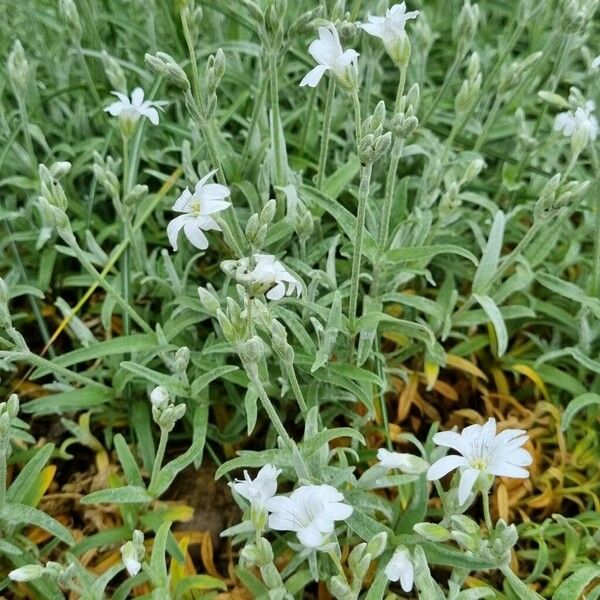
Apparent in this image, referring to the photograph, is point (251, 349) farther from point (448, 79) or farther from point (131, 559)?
point (448, 79)

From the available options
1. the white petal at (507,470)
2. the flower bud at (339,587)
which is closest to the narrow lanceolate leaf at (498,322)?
the white petal at (507,470)

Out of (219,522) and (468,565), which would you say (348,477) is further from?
(219,522)

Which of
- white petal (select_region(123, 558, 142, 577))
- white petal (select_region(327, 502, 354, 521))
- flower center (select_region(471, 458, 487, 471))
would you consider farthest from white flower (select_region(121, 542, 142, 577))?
flower center (select_region(471, 458, 487, 471))

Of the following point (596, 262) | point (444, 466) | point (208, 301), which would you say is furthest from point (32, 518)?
point (596, 262)

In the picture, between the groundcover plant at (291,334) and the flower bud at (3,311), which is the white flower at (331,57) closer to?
the groundcover plant at (291,334)

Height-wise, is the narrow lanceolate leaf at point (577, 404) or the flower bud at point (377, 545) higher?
the flower bud at point (377, 545)

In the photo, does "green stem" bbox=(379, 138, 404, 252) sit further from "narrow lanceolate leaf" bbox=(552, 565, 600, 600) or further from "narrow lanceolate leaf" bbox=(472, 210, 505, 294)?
"narrow lanceolate leaf" bbox=(552, 565, 600, 600)
